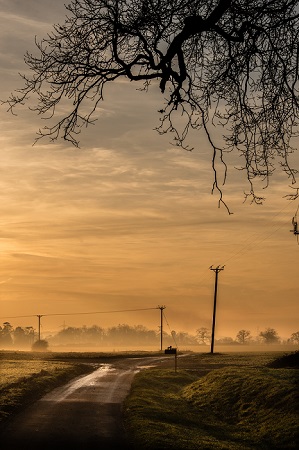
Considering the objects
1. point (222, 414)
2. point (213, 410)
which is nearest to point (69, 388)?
point (213, 410)

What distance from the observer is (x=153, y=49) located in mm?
8555

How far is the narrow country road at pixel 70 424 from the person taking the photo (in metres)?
17.0

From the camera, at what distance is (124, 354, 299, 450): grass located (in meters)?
19.0

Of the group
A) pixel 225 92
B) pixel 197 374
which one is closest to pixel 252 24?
pixel 225 92

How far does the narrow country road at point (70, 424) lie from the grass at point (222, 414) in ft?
2.17

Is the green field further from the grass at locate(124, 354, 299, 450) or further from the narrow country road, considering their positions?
the narrow country road

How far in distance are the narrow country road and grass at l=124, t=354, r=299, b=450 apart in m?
0.66

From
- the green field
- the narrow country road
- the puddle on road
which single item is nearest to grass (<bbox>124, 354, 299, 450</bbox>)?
the green field

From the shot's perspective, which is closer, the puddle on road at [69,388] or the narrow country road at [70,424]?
the narrow country road at [70,424]

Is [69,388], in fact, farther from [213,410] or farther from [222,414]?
[222,414]

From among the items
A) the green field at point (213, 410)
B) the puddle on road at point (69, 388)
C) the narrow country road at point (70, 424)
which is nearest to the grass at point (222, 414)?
the green field at point (213, 410)

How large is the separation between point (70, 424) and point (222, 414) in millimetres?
7100

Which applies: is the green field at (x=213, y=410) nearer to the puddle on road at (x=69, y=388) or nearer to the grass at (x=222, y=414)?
the grass at (x=222, y=414)

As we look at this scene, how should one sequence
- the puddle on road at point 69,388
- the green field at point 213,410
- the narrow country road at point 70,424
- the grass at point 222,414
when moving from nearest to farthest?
1. the narrow country road at point 70,424
2. the grass at point 222,414
3. the green field at point 213,410
4. the puddle on road at point 69,388
